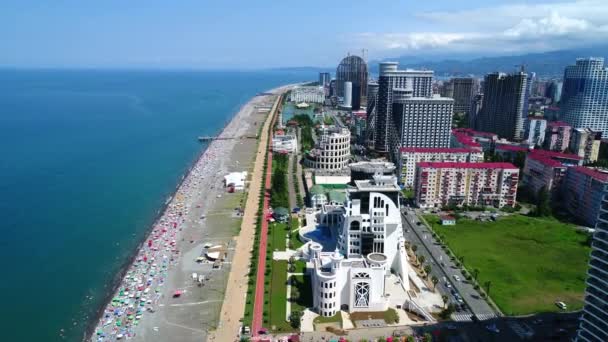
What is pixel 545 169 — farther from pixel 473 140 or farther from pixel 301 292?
pixel 301 292

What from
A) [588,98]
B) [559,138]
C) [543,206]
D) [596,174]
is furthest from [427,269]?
[588,98]

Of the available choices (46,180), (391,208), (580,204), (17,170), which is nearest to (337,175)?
(391,208)

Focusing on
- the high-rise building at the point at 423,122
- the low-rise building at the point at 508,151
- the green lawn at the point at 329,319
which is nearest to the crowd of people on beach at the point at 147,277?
the green lawn at the point at 329,319

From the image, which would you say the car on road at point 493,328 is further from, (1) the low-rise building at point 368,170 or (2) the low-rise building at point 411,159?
(2) the low-rise building at point 411,159

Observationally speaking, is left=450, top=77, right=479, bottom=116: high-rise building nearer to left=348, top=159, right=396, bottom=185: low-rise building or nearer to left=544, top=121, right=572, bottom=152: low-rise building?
left=544, top=121, right=572, bottom=152: low-rise building

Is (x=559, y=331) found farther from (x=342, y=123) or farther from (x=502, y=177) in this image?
(x=342, y=123)

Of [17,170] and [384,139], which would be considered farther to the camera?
[384,139]
